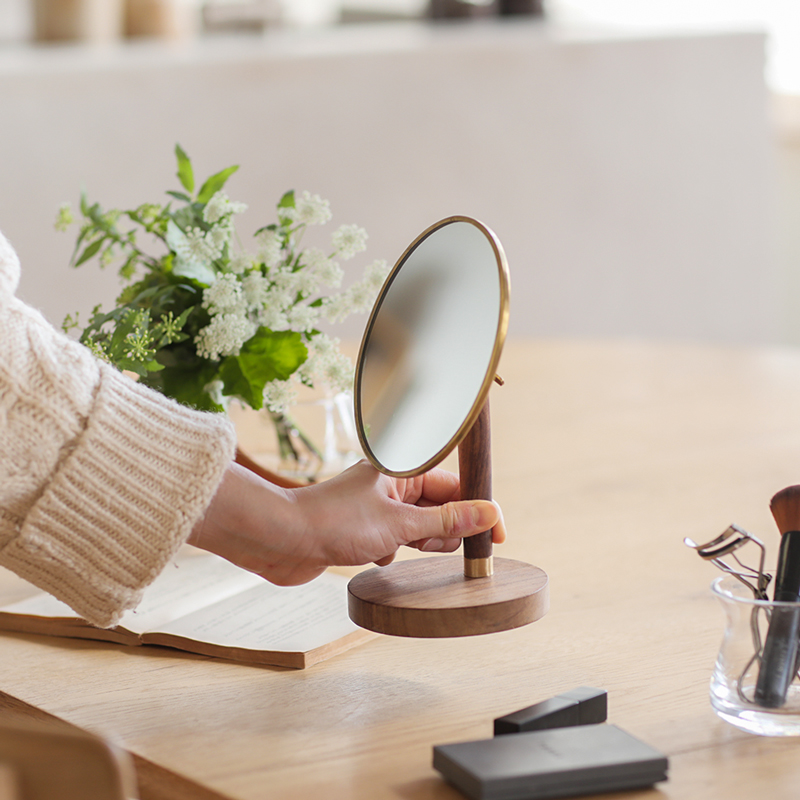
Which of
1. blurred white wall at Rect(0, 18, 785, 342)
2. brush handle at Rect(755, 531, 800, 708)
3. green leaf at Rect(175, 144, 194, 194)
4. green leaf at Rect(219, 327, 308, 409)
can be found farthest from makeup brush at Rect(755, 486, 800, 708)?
blurred white wall at Rect(0, 18, 785, 342)

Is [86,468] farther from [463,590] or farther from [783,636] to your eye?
[783,636]

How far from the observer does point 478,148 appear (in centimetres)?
327

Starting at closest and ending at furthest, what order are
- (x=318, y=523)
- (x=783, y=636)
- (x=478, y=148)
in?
(x=783, y=636)
(x=318, y=523)
(x=478, y=148)

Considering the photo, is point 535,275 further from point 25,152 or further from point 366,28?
point 25,152

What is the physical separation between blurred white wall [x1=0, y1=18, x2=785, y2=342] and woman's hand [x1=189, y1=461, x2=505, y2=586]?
2311mm

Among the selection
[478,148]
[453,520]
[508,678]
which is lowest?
[508,678]

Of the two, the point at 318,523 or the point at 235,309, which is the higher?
the point at 235,309

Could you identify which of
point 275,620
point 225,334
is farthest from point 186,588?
point 225,334

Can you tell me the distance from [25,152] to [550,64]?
5.19 feet

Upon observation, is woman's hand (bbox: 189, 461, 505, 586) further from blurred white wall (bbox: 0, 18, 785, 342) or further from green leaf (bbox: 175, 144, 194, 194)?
blurred white wall (bbox: 0, 18, 785, 342)

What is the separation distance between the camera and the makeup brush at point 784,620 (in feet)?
2.18

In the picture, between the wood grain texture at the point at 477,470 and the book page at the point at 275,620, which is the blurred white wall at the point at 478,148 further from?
the wood grain texture at the point at 477,470

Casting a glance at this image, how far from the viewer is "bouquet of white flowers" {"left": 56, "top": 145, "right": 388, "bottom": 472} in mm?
941

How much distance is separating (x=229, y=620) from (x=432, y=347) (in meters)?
0.30
